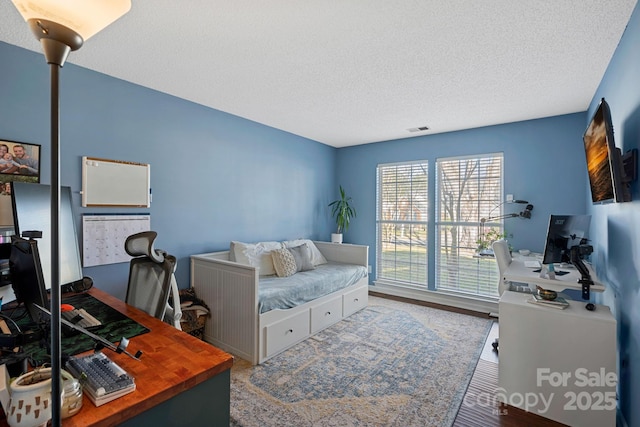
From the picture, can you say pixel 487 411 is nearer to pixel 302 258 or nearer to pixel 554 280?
pixel 554 280

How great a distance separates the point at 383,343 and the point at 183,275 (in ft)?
7.08

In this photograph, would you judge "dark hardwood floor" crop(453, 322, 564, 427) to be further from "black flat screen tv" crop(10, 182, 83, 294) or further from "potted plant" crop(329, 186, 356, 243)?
"potted plant" crop(329, 186, 356, 243)

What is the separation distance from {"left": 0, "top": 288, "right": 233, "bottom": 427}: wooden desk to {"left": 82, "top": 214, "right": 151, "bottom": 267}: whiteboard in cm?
161

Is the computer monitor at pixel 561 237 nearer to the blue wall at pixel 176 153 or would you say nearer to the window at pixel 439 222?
the window at pixel 439 222

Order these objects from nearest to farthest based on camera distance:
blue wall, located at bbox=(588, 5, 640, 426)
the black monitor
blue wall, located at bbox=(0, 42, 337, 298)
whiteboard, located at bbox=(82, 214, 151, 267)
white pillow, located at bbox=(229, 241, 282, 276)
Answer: the black monitor < blue wall, located at bbox=(588, 5, 640, 426) < blue wall, located at bbox=(0, 42, 337, 298) < whiteboard, located at bbox=(82, 214, 151, 267) < white pillow, located at bbox=(229, 241, 282, 276)

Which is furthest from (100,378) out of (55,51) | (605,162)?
(605,162)

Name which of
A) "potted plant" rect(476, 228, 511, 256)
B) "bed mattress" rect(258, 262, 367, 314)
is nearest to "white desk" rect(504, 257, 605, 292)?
"potted plant" rect(476, 228, 511, 256)

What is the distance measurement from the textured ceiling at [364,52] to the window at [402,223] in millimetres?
1429

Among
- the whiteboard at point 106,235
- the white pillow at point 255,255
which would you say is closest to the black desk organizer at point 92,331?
the whiteboard at point 106,235

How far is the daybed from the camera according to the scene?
269 centimetres

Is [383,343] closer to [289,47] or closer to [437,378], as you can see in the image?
[437,378]

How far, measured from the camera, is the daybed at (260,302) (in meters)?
2.69

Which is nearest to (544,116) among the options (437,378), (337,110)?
(337,110)

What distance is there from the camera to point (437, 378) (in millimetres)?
2453
